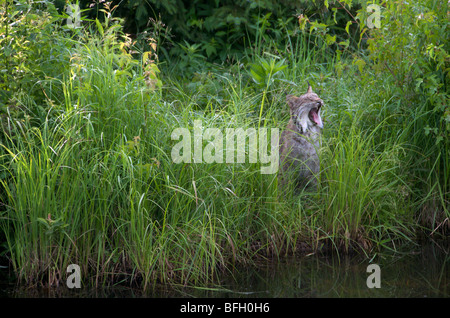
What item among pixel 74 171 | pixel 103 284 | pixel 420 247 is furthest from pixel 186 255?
pixel 420 247

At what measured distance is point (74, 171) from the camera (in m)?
4.18

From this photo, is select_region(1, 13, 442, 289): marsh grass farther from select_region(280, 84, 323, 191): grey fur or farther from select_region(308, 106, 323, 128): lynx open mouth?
select_region(308, 106, 323, 128): lynx open mouth

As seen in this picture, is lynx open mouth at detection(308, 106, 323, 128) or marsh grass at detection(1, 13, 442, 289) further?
lynx open mouth at detection(308, 106, 323, 128)

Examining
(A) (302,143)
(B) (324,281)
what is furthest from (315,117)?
(B) (324,281)

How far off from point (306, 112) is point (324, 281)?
138 centimetres

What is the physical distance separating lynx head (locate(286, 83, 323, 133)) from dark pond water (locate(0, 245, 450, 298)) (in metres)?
1.03

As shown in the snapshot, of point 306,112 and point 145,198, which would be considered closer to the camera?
point 145,198

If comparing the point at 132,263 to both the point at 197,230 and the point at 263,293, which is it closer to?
the point at 197,230

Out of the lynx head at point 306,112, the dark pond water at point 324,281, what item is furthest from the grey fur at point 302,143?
Answer: the dark pond water at point 324,281

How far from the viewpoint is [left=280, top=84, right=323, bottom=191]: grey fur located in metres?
4.75

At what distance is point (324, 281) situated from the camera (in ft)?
13.6

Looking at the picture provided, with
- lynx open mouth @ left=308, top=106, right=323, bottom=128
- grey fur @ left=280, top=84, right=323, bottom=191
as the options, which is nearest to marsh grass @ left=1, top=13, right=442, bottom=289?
grey fur @ left=280, top=84, right=323, bottom=191

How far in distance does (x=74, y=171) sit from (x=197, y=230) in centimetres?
92

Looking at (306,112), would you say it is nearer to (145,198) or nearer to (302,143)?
(302,143)
